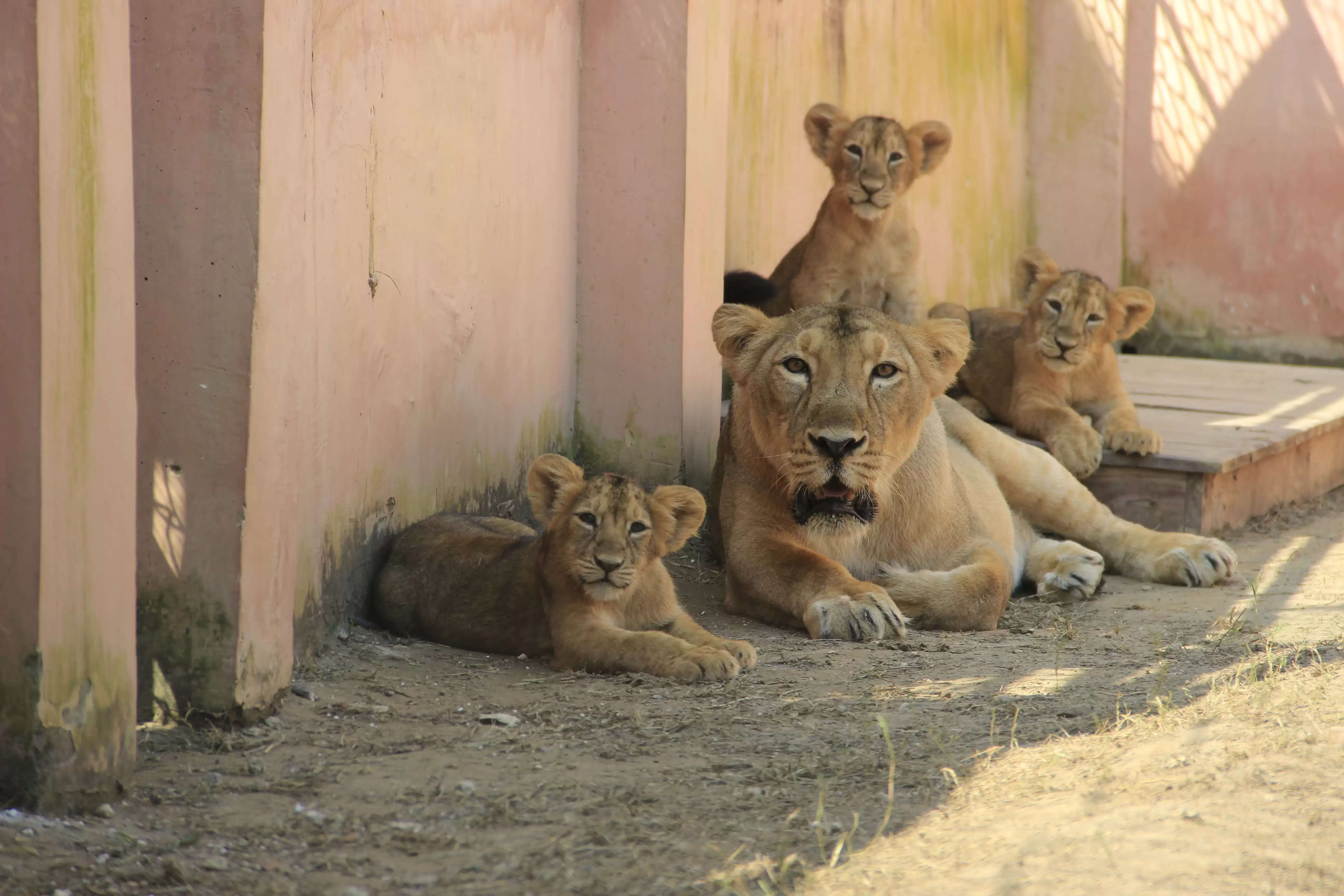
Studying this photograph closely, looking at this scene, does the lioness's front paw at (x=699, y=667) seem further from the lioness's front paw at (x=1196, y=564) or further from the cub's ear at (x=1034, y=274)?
the cub's ear at (x=1034, y=274)

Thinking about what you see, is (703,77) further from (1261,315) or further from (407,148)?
(1261,315)

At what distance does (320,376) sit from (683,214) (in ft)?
7.87

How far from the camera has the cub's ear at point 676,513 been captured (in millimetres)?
4477

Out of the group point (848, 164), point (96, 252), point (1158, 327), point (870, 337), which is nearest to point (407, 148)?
point (870, 337)

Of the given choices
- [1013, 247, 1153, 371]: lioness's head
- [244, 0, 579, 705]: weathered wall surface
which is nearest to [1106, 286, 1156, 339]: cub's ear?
[1013, 247, 1153, 371]: lioness's head

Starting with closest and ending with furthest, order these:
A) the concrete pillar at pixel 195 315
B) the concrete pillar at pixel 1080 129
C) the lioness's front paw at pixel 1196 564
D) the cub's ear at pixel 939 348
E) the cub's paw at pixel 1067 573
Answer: the concrete pillar at pixel 195 315, the cub's ear at pixel 939 348, the cub's paw at pixel 1067 573, the lioness's front paw at pixel 1196 564, the concrete pillar at pixel 1080 129

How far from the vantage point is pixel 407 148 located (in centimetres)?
484

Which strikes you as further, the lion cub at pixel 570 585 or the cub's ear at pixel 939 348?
the cub's ear at pixel 939 348

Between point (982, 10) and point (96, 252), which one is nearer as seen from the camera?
point (96, 252)

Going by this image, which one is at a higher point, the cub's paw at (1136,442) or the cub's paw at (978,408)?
the cub's paw at (978,408)

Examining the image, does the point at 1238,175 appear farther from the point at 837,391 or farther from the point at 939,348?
the point at 837,391

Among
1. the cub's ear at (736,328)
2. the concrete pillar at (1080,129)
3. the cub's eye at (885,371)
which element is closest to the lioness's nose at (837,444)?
the cub's eye at (885,371)

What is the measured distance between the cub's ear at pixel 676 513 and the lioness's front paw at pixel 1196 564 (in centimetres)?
242

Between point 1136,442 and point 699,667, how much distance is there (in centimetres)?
354
